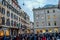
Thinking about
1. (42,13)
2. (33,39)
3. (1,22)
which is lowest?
(33,39)

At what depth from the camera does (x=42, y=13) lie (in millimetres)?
67938

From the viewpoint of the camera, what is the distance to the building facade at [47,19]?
2594 inches

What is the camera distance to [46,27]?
220ft

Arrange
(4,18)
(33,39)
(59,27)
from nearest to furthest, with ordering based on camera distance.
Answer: (33,39)
(4,18)
(59,27)

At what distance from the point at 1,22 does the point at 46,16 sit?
3080 centimetres

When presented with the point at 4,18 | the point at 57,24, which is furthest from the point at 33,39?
the point at 57,24

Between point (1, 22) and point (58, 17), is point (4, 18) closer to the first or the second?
point (1, 22)

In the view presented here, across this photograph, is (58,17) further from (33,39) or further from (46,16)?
(33,39)

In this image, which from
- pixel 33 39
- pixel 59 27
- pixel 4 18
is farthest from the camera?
pixel 59 27

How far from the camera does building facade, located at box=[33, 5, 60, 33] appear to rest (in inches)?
2594

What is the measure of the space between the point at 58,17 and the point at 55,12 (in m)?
2.41

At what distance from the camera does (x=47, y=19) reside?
67062 millimetres

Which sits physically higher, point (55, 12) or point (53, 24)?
point (55, 12)

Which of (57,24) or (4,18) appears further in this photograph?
(57,24)
